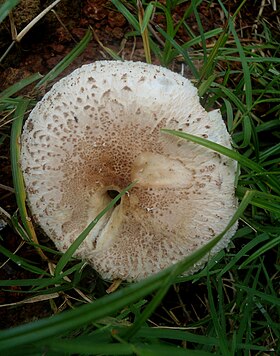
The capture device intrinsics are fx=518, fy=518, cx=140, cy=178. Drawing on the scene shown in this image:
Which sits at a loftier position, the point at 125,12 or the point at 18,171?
the point at 125,12

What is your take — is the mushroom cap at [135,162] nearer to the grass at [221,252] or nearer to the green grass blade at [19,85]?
the grass at [221,252]

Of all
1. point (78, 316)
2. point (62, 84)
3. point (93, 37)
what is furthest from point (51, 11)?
point (78, 316)

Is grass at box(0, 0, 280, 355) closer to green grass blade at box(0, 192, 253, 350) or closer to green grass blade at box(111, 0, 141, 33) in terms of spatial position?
green grass blade at box(111, 0, 141, 33)

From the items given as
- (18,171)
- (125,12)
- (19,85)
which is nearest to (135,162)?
(18,171)

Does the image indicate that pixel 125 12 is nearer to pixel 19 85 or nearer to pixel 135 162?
pixel 19 85

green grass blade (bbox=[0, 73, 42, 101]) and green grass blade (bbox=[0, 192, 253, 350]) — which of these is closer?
green grass blade (bbox=[0, 192, 253, 350])

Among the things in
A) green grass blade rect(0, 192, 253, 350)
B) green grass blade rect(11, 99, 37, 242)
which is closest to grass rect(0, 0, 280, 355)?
green grass blade rect(11, 99, 37, 242)

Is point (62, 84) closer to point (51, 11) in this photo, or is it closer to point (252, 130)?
point (51, 11)
